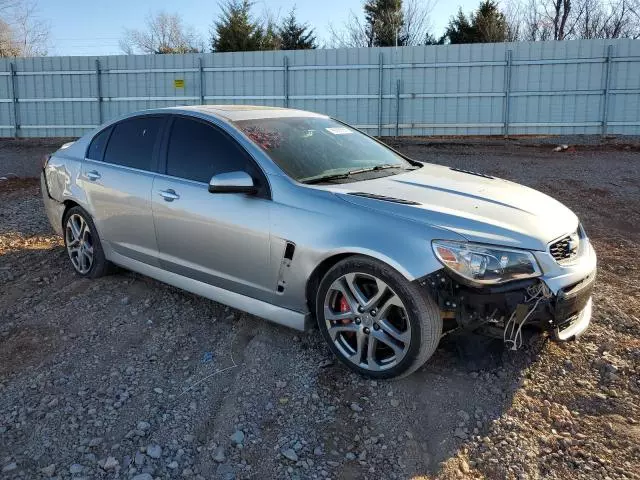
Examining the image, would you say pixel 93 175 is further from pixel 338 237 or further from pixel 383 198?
pixel 383 198

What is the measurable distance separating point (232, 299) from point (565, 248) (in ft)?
6.83

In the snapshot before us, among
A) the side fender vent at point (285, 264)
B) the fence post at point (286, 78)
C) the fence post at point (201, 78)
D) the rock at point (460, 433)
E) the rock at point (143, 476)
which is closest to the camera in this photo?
the rock at point (143, 476)

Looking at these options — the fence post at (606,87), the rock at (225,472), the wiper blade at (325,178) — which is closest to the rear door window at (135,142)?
the wiper blade at (325,178)

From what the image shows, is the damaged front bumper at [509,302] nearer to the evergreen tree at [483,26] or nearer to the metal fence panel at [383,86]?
the metal fence panel at [383,86]

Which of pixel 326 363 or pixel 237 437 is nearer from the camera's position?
pixel 237 437

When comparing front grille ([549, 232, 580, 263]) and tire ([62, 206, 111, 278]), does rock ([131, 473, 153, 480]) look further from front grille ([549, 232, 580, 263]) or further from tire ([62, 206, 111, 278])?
tire ([62, 206, 111, 278])

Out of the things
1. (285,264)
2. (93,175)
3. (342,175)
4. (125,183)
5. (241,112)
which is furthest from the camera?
(93,175)

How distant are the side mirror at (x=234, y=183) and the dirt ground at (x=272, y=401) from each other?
3.31 ft

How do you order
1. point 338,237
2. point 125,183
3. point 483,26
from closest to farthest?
point 338,237, point 125,183, point 483,26

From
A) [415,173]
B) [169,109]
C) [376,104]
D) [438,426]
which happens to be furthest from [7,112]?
[438,426]

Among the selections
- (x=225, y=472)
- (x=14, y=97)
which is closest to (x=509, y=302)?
(x=225, y=472)

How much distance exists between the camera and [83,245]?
5.30m

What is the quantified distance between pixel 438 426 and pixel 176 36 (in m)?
45.7

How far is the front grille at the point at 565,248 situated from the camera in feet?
10.8
